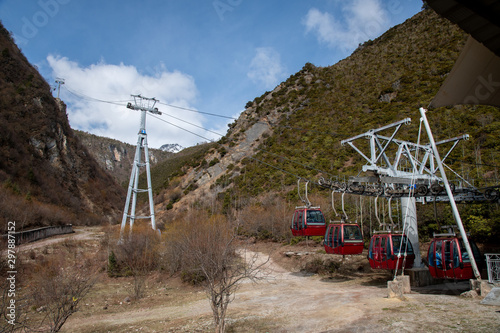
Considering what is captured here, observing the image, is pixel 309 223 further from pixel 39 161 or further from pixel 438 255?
pixel 39 161

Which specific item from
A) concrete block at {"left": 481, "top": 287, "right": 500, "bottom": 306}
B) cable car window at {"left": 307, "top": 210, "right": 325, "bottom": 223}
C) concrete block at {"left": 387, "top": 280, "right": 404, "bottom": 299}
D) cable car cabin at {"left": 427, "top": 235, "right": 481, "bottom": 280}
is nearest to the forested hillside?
cable car window at {"left": 307, "top": 210, "right": 325, "bottom": 223}

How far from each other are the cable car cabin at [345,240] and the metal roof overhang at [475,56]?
32.6ft

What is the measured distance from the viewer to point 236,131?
59.2 metres

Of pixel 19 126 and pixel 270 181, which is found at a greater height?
pixel 19 126

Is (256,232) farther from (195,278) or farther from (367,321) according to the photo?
(367,321)

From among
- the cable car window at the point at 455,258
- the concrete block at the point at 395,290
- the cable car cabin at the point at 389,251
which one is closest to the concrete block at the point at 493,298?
the cable car window at the point at 455,258

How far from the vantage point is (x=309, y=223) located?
583 inches

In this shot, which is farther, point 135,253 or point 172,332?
point 135,253

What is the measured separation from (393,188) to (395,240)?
233cm

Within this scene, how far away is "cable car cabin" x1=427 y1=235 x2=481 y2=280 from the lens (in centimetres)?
947

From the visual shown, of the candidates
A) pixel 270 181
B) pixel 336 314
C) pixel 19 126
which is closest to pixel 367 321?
pixel 336 314

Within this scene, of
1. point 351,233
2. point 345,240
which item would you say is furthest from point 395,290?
point 351,233

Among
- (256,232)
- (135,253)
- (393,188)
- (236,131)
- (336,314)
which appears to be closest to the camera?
(336,314)

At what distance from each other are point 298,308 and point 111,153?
16050 centimetres
